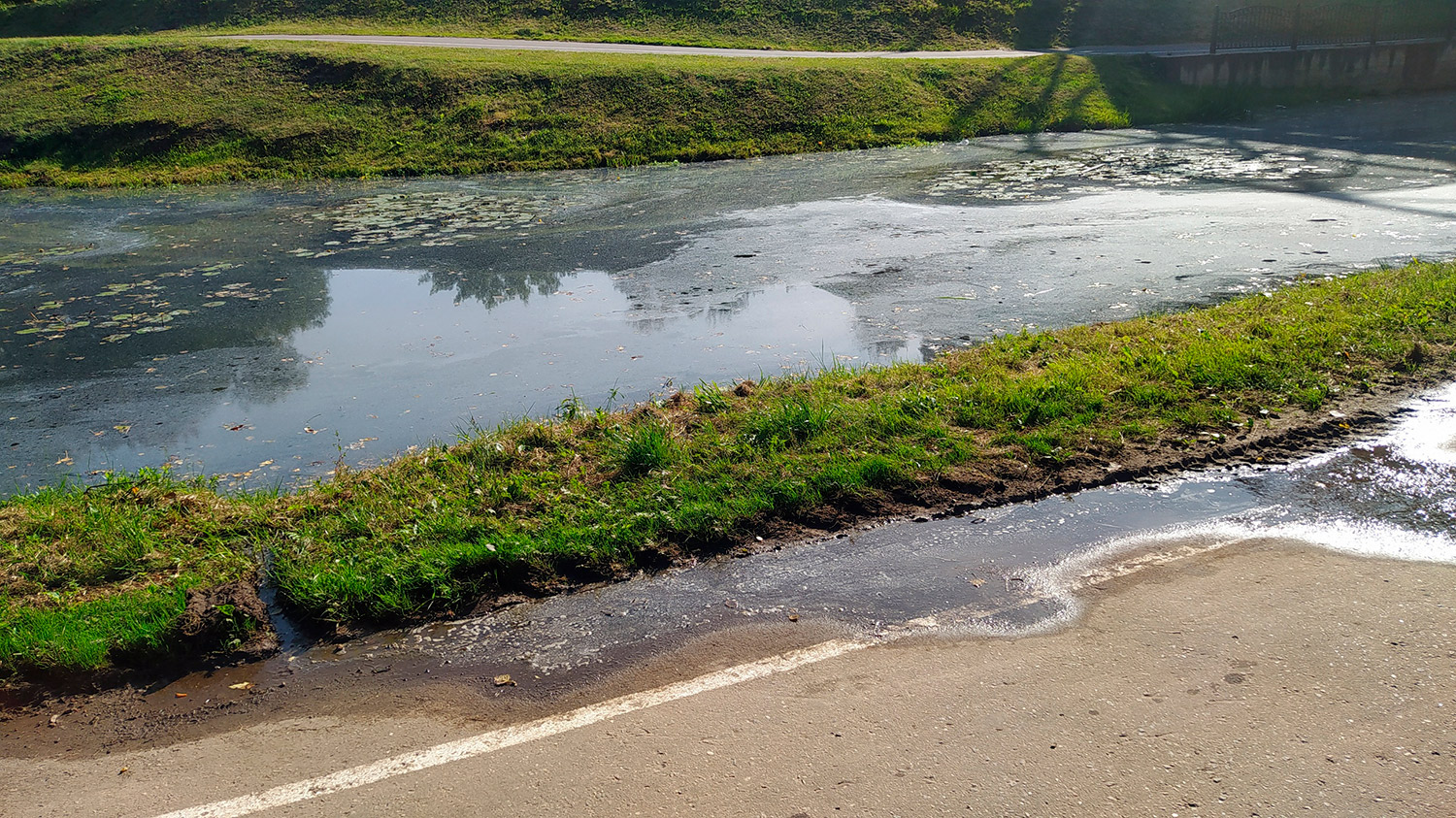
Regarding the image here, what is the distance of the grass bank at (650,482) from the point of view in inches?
194

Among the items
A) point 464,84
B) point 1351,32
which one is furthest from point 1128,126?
point 464,84

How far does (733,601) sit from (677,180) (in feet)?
49.7

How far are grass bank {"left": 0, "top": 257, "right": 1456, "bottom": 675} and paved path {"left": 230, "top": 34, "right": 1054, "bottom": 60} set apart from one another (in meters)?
22.0

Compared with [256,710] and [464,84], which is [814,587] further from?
[464,84]

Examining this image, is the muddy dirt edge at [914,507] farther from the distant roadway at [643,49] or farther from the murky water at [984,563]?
the distant roadway at [643,49]

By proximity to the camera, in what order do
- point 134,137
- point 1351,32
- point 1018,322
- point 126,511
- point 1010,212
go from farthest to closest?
1. point 1351,32
2. point 134,137
3. point 1010,212
4. point 1018,322
5. point 126,511

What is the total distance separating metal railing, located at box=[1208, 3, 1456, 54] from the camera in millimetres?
29109

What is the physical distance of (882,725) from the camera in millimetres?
3783

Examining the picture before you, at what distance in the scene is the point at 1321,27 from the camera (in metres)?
30.3

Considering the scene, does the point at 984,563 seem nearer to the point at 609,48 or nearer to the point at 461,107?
the point at 461,107

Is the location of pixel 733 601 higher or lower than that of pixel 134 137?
lower

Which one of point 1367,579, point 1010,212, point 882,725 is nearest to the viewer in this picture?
point 882,725

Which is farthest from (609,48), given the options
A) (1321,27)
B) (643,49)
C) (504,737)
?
(504,737)

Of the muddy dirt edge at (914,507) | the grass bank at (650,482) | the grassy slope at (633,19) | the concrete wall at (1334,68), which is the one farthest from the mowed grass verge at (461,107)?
the muddy dirt edge at (914,507)
